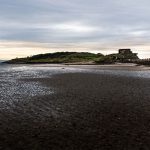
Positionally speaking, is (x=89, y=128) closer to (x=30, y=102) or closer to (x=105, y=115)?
(x=105, y=115)

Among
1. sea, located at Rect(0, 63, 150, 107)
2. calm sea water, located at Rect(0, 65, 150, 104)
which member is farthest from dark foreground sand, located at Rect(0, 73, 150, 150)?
calm sea water, located at Rect(0, 65, 150, 104)

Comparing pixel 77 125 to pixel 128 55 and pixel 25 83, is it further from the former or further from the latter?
pixel 128 55

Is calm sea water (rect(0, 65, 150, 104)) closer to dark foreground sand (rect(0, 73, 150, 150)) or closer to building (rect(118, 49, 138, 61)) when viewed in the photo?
dark foreground sand (rect(0, 73, 150, 150))

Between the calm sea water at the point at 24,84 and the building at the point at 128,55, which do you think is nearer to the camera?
the calm sea water at the point at 24,84

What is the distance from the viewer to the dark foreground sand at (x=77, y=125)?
651 inches

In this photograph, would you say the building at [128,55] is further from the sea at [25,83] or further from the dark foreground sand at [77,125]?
the dark foreground sand at [77,125]

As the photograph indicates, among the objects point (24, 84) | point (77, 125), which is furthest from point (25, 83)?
point (77, 125)

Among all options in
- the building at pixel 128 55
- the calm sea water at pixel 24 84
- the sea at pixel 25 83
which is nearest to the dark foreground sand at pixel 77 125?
the sea at pixel 25 83

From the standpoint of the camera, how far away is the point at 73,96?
113 feet

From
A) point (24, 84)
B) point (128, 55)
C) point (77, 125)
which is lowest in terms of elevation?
point (77, 125)

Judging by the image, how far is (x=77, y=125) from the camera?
20562 mm

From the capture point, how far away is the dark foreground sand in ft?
54.3

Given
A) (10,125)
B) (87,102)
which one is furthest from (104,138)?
(87,102)

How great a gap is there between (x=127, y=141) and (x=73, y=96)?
700 inches
